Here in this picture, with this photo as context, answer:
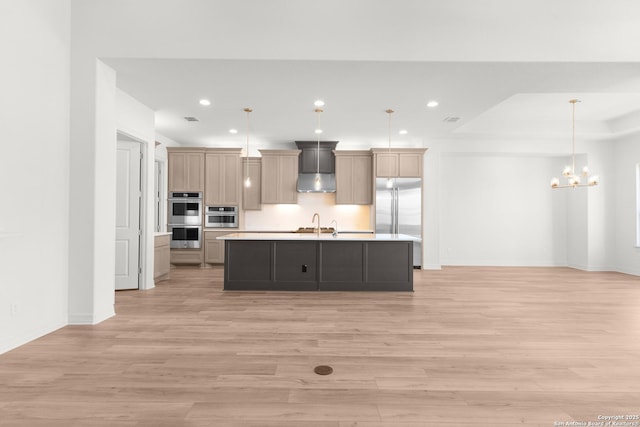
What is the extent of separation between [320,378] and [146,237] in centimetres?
421

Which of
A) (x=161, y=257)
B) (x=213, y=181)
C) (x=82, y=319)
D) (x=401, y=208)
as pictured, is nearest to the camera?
(x=82, y=319)

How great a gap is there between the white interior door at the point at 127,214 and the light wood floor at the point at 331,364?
93cm

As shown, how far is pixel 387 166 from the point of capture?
7.63 metres

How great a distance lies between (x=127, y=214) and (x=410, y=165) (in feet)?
18.9

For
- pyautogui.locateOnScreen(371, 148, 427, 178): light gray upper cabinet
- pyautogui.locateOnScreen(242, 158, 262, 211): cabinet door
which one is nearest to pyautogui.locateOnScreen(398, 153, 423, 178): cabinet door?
pyautogui.locateOnScreen(371, 148, 427, 178): light gray upper cabinet

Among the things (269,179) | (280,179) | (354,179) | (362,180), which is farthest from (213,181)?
(362,180)

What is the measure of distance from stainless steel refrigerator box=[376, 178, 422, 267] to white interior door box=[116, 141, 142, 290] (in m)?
4.79

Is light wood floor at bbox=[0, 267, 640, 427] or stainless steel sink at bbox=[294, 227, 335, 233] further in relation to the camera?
stainless steel sink at bbox=[294, 227, 335, 233]

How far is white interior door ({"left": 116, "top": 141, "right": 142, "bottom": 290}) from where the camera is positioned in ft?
17.2

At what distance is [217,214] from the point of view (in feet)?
25.2

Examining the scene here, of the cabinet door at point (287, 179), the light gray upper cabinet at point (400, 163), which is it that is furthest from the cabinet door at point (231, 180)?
the light gray upper cabinet at point (400, 163)

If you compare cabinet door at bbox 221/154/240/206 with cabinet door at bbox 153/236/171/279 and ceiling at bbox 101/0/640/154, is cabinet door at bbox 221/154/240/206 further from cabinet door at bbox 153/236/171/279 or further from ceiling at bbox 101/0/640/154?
ceiling at bbox 101/0/640/154

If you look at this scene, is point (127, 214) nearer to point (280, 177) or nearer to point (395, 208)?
point (280, 177)

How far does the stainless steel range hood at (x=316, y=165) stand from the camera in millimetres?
7910
